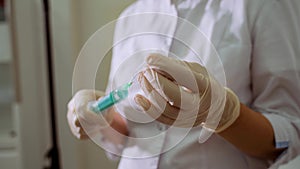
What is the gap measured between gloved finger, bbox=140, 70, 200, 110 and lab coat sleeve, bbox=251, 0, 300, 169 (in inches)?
7.3

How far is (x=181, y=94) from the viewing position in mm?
436

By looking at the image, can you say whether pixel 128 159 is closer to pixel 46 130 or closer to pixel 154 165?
pixel 154 165

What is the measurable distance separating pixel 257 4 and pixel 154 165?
32 cm

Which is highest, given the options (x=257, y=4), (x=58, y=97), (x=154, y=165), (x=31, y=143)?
(x=257, y=4)

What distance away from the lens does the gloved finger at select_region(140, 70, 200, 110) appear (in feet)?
1.38

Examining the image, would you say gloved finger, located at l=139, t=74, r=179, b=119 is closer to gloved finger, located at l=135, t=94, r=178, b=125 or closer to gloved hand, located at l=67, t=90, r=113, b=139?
gloved finger, located at l=135, t=94, r=178, b=125

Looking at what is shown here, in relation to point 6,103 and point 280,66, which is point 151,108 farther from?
point 6,103

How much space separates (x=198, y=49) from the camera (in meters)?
0.60

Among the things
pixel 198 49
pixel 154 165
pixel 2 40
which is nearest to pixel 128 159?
pixel 154 165

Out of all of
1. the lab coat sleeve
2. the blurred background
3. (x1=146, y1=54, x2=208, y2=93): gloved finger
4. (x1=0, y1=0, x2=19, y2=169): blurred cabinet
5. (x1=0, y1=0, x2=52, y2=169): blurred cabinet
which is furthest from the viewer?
(x1=0, y1=0, x2=19, y2=169): blurred cabinet

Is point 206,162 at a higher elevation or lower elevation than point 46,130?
higher

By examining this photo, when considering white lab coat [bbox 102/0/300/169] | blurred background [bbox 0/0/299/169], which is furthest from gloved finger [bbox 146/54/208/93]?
blurred background [bbox 0/0/299/169]

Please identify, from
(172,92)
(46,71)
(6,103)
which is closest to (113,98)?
(172,92)

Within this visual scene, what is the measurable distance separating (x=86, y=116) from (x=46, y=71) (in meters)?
0.52
